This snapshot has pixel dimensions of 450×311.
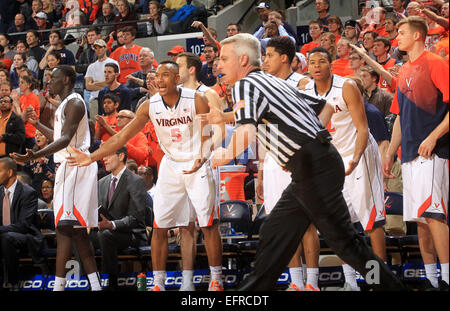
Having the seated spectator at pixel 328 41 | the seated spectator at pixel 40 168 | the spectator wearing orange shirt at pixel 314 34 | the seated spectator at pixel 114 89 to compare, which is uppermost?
the spectator wearing orange shirt at pixel 314 34

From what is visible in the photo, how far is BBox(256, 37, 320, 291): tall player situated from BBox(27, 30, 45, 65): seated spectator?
792 cm

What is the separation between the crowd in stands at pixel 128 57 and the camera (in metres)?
8.09

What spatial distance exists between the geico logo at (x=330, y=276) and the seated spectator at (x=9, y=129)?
4.67m

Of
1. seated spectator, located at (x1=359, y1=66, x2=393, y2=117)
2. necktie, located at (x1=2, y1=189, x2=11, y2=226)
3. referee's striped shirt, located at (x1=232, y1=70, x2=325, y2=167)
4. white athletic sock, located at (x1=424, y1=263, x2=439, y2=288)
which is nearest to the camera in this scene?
referee's striped shirt, located at (x1=232, y1=70, x2=325, y2=167)

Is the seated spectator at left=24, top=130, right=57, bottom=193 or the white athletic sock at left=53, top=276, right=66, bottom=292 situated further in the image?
the seated spectator at left=24, top=130, right=57, bottom=193

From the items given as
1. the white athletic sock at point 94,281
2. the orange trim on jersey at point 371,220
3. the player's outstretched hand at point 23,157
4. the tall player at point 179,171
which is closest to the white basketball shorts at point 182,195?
the tall player at point 179,171

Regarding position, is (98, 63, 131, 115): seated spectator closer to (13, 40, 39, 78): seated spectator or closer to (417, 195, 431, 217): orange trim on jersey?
(13, 40, 39, 78): seated spectator

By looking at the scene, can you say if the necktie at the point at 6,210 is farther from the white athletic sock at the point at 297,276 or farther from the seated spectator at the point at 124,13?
the seated spectator at the point at 124,13

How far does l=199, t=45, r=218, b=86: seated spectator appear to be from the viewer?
1012cm

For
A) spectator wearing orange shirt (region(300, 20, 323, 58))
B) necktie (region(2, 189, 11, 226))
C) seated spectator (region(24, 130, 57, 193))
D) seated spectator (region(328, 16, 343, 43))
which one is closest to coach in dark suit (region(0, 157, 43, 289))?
necktie (region(2, 189, 11, 226))

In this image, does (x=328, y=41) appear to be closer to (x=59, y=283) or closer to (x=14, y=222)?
(x=14, y=222)

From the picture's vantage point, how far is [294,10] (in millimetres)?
13188

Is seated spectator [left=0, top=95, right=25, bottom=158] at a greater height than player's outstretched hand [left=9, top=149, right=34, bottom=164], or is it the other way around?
seated spectator [left=0, top=95, right=25, bottom=158]

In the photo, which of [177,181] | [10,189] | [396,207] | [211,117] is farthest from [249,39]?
[10,189]
